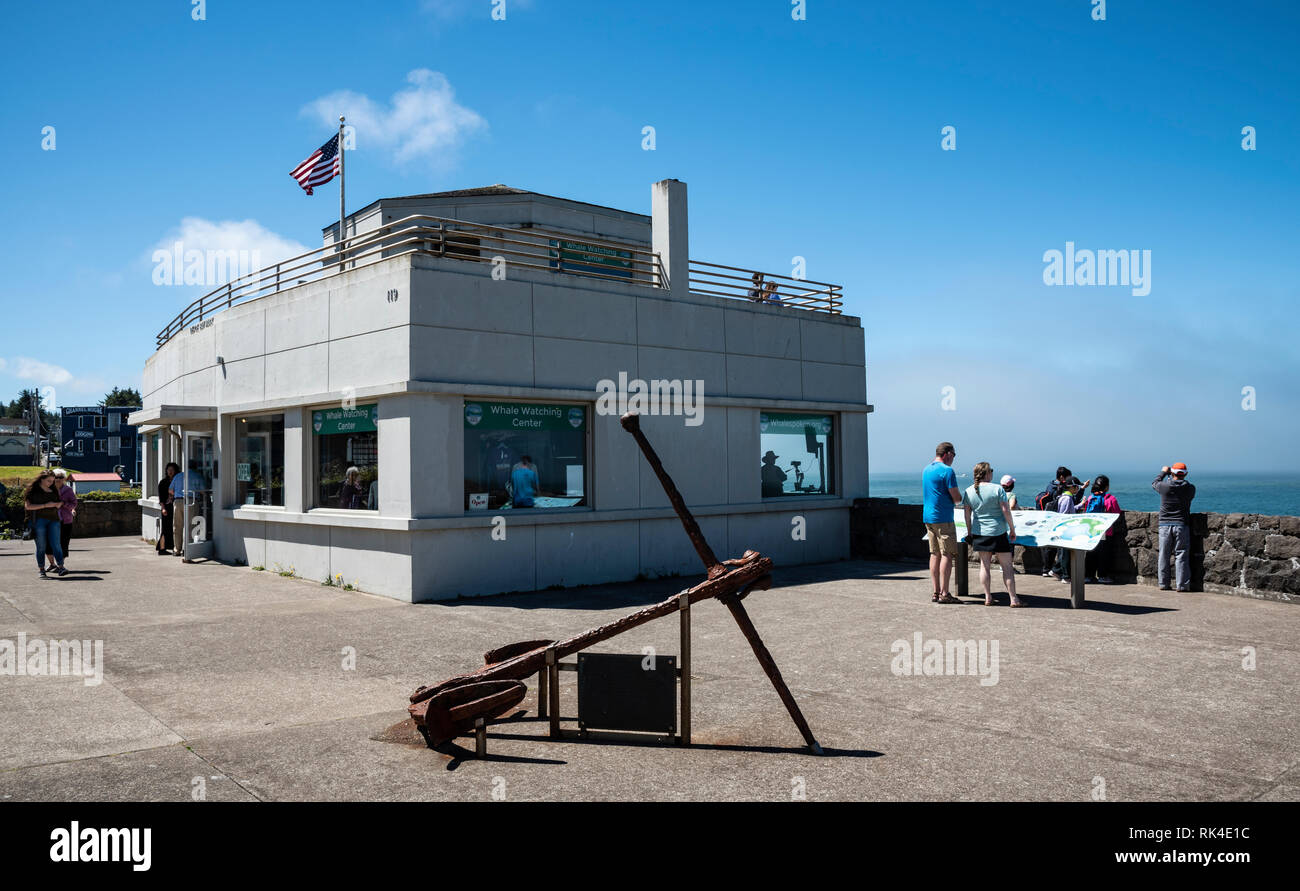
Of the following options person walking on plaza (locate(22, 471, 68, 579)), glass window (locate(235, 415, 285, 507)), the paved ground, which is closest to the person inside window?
the paved ground

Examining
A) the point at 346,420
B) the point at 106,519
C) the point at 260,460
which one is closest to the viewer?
the point at 346,420

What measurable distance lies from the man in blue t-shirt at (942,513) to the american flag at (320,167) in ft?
47.1

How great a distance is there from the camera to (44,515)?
15492 mm

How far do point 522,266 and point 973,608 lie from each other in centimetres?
822

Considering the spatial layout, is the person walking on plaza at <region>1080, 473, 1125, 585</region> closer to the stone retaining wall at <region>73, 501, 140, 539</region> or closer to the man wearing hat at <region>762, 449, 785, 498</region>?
the man wearing hat at <region>762, 449, 785, 498</region>

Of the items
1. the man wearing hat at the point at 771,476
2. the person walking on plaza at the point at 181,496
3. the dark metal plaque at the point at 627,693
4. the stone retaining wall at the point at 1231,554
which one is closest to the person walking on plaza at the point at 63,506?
the person walking on plaza at the point at 181,496

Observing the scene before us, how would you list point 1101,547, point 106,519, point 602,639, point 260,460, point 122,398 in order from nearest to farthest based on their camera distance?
point 602,639, point 1101,547, point 260,460, point 106,519, point 122,398

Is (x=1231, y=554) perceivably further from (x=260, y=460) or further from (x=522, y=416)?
(x=260, y=460)

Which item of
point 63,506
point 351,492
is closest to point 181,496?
point 63,506

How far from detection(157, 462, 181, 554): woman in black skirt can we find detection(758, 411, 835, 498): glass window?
12586mm

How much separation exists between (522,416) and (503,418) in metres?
0.34
